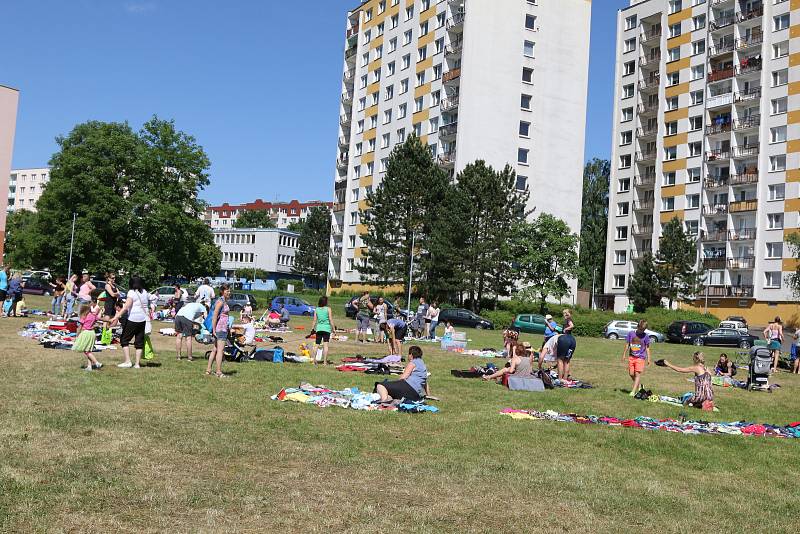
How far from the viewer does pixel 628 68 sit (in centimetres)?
8375

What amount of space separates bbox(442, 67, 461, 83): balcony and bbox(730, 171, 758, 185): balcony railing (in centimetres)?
2738

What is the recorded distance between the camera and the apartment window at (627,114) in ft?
273

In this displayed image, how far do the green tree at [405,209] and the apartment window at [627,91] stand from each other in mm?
31255

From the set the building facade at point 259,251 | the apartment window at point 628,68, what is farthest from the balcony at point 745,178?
the building facade at point 259,251

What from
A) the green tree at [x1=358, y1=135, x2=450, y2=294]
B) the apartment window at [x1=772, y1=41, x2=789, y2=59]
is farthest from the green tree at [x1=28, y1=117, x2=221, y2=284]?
the apartment window at [x1=772, y1=41, x2=789, y2=59]

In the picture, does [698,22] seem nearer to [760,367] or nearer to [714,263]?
[714,263]

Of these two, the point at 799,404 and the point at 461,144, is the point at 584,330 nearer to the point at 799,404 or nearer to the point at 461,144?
the point at 461,144

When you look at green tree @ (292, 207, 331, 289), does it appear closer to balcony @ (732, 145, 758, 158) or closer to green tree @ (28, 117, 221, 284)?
green tree @ (28, 117, 221, 284)

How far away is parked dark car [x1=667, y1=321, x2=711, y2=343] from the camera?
4794cm

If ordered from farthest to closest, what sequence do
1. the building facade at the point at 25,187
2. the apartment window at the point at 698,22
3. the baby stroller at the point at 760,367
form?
the building facade at the point at 25,187
the apartment window at the point at 698,22
the baby stroller at the point at 760,367

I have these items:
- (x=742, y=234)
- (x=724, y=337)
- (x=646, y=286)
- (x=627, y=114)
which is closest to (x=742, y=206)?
(x=742, y=234)

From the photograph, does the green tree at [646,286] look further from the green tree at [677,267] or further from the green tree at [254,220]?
the green tree at [254,220]

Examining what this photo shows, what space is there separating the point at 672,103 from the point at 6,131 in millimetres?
62715

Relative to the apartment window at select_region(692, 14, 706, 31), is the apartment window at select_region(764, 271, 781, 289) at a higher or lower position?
lower
